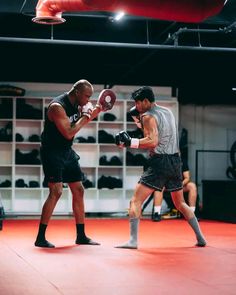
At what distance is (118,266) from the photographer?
471 cm

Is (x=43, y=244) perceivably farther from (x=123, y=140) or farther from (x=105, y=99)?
(x=105, y=99)

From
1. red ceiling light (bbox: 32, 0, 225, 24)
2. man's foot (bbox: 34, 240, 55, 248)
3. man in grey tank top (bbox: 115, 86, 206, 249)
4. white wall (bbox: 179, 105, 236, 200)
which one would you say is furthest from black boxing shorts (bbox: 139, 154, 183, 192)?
white wall (bbox: 179, 105, 236, 200)

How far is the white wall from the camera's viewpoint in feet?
44.8

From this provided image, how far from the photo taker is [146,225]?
373 inches

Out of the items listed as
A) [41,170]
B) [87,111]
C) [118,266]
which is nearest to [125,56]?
[41,170]

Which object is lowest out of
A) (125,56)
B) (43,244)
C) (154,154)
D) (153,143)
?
(43,244)

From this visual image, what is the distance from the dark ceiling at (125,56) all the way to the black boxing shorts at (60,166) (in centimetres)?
362

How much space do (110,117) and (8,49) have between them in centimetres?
236

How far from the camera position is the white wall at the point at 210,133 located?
1366cm

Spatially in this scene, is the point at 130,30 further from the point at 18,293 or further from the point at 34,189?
the point at 18,293

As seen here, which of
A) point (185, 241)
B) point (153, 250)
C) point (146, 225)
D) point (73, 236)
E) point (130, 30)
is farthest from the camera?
point (130, 30)

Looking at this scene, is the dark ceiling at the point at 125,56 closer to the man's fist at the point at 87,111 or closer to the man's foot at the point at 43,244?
the man's fist at the point at 87,111

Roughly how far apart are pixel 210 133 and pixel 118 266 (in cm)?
941

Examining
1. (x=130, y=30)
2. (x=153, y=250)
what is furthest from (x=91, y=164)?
(x=153, y=250)
